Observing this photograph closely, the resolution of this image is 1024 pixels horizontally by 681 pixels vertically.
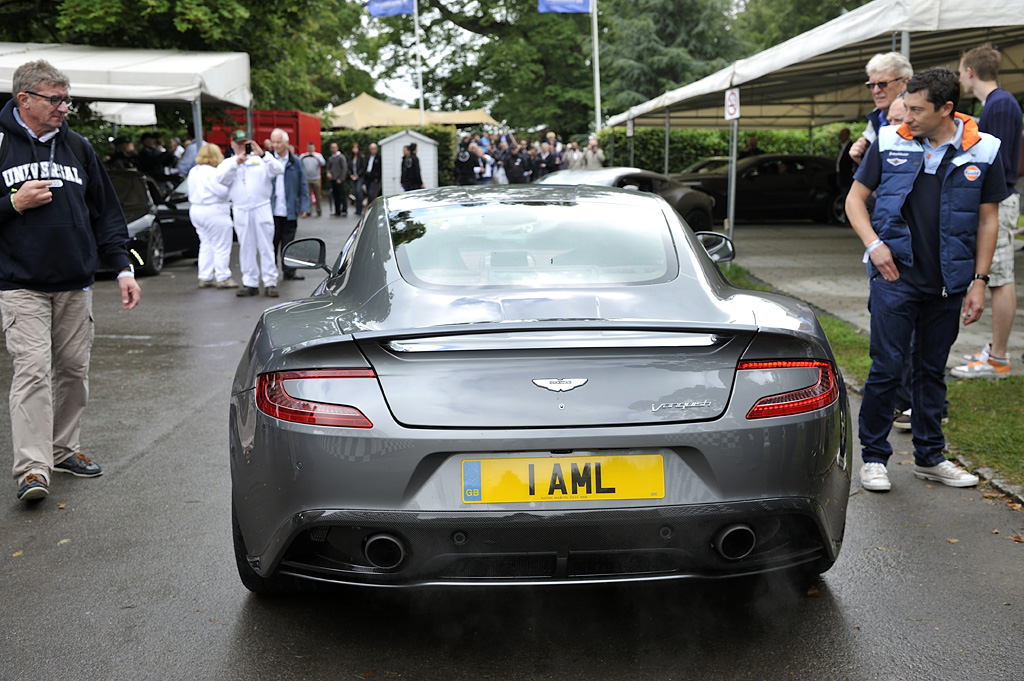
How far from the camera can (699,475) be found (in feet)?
9.39

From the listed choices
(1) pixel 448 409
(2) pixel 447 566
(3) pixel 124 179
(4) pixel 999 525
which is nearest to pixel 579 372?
(1) pixel 448 409

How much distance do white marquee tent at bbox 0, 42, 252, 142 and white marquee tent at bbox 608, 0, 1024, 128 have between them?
783 cm

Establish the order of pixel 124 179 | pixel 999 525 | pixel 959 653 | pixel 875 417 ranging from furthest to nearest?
1. pixel 124 179
2. pixel 875 417
3. pixel 999 525
4. pixel 959 653

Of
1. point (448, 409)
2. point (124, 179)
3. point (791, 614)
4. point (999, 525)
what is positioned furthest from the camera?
point (124, 179)

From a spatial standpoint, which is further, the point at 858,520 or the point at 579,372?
the point at 858,520

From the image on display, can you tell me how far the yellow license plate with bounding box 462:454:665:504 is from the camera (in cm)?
283

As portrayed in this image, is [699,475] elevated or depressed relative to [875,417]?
elevated

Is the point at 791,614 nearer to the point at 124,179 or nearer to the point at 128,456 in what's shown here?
the point at 128,456

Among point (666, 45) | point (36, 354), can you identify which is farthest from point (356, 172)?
point (36, 354)

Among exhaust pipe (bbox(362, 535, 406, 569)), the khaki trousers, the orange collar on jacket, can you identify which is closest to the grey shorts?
the orange collar on jacket

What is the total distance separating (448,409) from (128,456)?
3335mm

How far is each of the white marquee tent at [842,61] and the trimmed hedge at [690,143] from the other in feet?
9.01

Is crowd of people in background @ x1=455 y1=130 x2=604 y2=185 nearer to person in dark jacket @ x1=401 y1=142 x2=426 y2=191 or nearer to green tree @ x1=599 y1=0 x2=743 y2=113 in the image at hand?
person in dark jacket @ x1=401 y1=142 x2=426 y2=191

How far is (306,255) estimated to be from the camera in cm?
501
